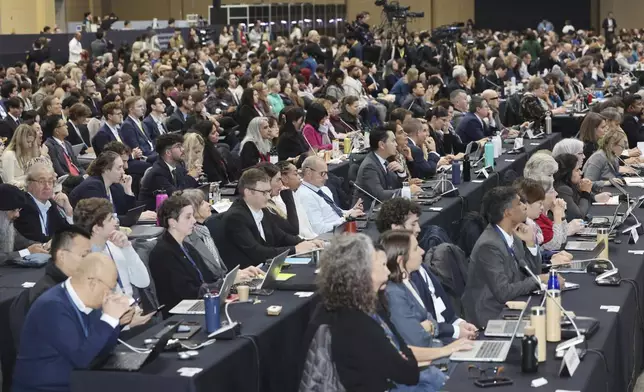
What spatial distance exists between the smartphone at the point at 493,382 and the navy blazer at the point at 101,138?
7559 millimetres

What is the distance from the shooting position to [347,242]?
4508 mm

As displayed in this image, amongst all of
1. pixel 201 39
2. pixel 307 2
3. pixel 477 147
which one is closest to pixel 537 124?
pixel 477 147

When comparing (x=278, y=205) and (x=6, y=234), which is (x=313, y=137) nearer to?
(x=278, y=205)

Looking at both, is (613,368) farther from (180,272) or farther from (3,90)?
(3,90)

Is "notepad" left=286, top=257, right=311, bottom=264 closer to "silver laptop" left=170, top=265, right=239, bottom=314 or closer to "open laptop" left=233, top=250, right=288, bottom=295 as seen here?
"open laptop" left=233, top=250, right=288, bottom=295

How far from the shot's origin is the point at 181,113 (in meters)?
13.3

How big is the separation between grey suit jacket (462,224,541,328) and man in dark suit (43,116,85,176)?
5.09 metres

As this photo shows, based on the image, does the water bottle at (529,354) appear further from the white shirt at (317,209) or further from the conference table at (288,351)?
the white shirt at (317,209)

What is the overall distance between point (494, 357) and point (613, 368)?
29.1 inches

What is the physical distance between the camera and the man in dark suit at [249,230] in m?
7.11

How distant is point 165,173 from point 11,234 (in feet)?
6.93

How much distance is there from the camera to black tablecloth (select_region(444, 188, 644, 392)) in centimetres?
462

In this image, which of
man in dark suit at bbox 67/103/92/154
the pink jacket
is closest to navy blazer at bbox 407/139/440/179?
the pink jacket

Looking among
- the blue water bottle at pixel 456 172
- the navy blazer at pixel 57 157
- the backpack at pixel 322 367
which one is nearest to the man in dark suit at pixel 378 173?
the blue water bottle at pixel 456 172
